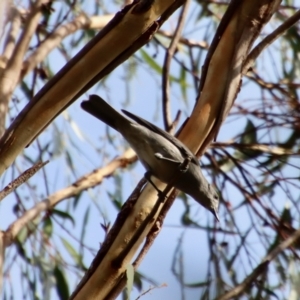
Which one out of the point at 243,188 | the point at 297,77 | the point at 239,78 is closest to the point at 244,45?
the point at 239,78

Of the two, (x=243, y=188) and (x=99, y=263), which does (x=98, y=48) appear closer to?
(x=99, y=263)

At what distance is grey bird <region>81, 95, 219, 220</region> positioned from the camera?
6.76 ft

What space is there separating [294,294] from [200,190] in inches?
43.2

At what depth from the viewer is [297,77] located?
152 inches

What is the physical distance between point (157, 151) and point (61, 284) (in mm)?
1198

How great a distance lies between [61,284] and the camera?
3.09 metres

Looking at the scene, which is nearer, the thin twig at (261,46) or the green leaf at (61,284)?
the thin twig at (261,46)

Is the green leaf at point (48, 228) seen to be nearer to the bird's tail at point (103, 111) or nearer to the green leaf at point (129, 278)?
the bird's tail at point (103, 111)

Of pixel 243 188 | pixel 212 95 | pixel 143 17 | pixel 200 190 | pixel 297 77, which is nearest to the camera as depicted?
pixel 143 17

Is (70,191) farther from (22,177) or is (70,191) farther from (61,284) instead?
(22,177)

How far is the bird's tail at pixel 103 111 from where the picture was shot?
223 centimetres

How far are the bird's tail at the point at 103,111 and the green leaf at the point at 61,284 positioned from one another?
105cm

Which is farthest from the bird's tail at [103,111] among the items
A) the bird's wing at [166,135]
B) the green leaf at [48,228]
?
the green leaf at [48,228]

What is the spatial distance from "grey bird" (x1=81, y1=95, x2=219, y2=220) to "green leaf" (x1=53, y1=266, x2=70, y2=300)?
105 centimetres
